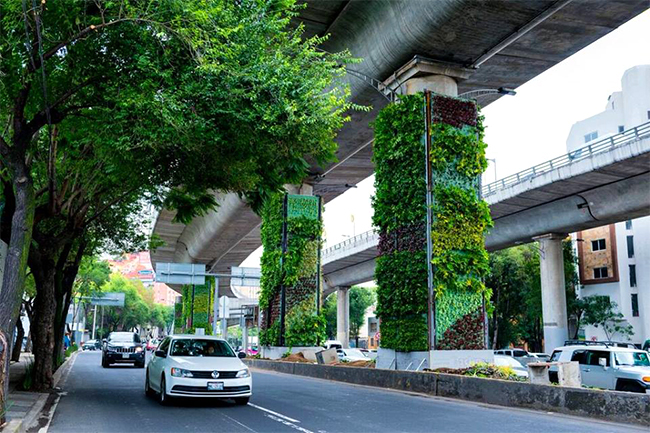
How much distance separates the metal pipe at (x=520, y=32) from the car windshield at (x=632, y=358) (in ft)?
31.2

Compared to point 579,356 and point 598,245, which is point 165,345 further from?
point 598,245

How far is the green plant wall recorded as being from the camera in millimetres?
31141

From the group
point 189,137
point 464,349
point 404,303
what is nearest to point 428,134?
point 404,303

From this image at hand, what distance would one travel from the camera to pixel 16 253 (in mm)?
10734

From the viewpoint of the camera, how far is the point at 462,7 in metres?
16.5

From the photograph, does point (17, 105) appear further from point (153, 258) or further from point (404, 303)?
point (153, 258)

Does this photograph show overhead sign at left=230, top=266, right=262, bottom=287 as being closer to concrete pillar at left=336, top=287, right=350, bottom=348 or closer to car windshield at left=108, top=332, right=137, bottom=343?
car windshield at left=108, top=332, right=137, bottom=343

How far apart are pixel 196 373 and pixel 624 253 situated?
55.0 m

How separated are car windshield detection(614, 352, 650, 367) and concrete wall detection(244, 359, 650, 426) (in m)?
5.17

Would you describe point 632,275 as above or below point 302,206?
below

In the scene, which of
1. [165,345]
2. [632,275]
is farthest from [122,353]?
[632,275]

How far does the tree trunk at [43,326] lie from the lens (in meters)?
17.7

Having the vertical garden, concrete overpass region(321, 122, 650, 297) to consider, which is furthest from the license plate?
concrete overpass region(321, 122, 650, 297)

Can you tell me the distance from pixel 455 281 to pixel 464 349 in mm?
2029
